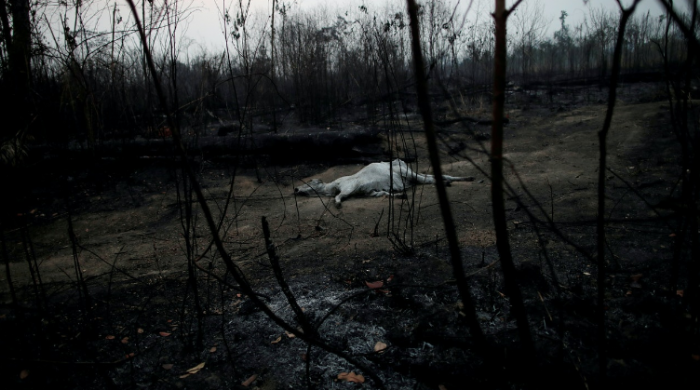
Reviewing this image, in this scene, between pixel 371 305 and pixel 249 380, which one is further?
pixel 371 305

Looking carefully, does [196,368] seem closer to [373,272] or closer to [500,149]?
[373,272]

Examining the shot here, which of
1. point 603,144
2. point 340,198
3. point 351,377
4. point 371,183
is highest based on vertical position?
point 603,144

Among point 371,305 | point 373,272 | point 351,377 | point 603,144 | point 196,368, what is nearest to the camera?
point 603,144

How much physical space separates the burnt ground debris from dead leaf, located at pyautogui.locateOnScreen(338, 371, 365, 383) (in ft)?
0.10

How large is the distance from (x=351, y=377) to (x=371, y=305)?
570 mm

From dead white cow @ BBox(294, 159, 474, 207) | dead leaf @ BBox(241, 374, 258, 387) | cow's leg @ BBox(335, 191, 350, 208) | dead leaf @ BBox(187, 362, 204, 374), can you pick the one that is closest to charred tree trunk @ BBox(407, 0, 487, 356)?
dead leaf @ BBox(241, 374, 258, 387)

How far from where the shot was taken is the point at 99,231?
5125 mm

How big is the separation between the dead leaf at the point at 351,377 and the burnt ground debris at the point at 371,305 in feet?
0.10

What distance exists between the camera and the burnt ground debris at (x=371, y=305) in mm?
1694

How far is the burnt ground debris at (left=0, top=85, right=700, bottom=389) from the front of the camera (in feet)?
→ 5.56

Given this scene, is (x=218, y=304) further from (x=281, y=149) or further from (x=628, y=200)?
(x=281, y=149)

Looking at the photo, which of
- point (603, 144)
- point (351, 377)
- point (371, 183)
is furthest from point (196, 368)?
point (371, 183)

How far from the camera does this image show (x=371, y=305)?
2.29 meters

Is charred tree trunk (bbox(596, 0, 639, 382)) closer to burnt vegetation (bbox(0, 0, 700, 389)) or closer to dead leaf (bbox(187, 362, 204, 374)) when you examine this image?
burnt vegetation (bbox(0, 0, 700, 389))
